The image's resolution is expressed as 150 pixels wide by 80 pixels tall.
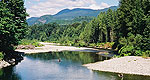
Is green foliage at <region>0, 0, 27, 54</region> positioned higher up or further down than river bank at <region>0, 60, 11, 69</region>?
higher up

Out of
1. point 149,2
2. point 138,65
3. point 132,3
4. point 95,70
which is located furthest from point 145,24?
point 95,70

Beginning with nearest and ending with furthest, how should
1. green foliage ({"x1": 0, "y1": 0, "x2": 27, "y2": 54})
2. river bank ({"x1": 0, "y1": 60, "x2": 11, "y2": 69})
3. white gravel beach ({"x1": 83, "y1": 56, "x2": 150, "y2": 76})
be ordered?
white gravel beach ({"x1": 83, "y1": 56, "x2": 150, "y2": 76}) → green foliage ({"x1": 0, "y1": 0, "x2": 27, "y2": 54}) → river bank ({"x1": 0, "y1": 60, "x2": 11, "y2": 69})

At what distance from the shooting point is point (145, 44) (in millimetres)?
55312

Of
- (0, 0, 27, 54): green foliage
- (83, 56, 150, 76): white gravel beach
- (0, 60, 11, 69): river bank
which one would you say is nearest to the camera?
Result: (83, 56, 150, 76): white gravel beach

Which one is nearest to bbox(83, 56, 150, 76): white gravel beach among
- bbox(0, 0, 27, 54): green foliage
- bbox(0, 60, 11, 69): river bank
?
bbox(0, 60, 11, 69): river bank

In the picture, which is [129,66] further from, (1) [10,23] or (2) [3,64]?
(1) [10,23]

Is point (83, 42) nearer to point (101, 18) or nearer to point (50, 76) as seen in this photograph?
point (101, 18)

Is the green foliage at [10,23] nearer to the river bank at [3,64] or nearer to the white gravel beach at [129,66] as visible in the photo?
the river bank at [3,64]

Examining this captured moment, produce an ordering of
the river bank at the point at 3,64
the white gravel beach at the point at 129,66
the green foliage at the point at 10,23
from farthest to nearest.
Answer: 1. the river bank at the point at 3,64
2. the green foliage at the point at 10,23
3. the white gravel beach at the point at 129,66

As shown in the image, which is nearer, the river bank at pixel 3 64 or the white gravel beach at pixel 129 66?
the white gravel beach at pixel 129 66

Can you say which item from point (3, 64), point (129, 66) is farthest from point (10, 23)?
point (129, 66)

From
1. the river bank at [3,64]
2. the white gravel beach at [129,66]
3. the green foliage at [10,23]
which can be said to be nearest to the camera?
the white gravel beach at [129,66]

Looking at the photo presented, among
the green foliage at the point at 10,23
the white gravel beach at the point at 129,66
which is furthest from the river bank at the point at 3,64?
the white gravel beach at the point at 129,66

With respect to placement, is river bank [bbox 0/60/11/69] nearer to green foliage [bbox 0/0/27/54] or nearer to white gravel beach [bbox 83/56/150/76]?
green foliage [bbox 0/0/27/54]
